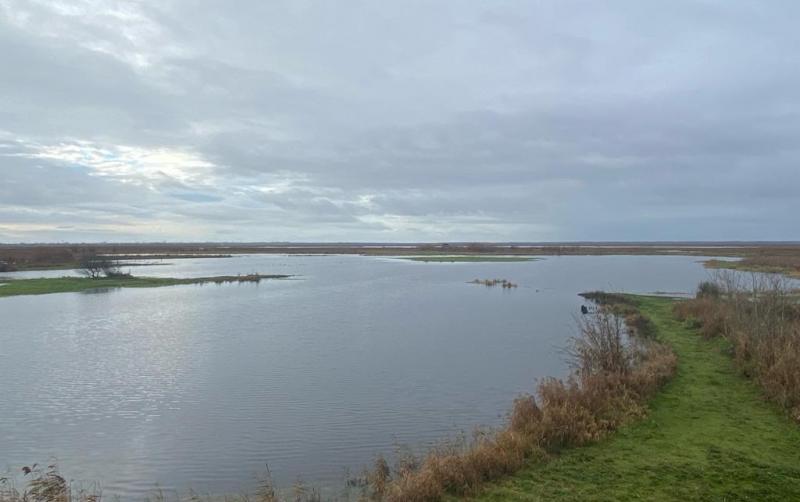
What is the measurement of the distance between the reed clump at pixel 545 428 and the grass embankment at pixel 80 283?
38888 millimetres

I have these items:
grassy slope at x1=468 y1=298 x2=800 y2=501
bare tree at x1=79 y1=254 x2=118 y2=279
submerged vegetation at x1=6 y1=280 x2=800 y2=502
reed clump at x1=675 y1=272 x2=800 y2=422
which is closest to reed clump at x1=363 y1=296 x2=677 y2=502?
submerged vegetation at x1=6 y1=280 x2=800 y2=502

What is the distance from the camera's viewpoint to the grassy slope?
24.5 feet

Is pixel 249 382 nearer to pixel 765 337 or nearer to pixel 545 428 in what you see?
pixel 545 428

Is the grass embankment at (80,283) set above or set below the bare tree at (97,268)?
below

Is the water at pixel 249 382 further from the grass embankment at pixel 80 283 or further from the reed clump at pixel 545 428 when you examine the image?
the grass embankment at pixel 80 283

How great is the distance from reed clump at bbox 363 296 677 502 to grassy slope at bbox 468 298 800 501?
11.4 inches

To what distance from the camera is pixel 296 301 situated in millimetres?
36031

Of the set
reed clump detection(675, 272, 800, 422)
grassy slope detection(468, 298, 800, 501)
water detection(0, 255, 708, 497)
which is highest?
reed clump detection(675, 272, 800, 422)

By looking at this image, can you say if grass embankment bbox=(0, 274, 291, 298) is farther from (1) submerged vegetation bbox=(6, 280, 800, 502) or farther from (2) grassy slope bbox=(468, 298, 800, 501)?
(2) grassy slope bbox=(468, 298, 800, 501)

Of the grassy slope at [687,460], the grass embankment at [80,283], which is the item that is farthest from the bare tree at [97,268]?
the grassy slope at [687,460]

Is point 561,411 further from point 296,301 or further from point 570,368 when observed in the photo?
point 296,301

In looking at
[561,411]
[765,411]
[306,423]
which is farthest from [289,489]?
[765,411]

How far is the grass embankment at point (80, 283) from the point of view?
40912 mm

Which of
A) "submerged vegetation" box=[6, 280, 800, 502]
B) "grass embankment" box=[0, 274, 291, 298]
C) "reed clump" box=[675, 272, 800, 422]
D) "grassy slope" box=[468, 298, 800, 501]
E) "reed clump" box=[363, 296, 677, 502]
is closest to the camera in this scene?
"grassy slope" box=[468, 298, 800, 501]
